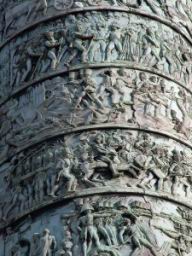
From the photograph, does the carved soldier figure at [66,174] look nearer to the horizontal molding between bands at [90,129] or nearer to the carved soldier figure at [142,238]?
the horizontal molding between bands at [90,129]

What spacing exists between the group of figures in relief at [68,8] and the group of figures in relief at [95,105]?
55 centimetres

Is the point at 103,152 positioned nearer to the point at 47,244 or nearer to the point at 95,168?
the point at 95,168

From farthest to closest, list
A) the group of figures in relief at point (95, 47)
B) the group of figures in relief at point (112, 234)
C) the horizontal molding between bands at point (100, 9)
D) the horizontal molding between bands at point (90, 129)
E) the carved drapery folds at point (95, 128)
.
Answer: the horizontal molding between bands at point (100, 9)
the group of figures in relief at point (95, 47)
the horizontal molding between bands at point (90, 129)
the carved drapery folds at point (95, 128)
the group of figures in relief at point (112, 234)

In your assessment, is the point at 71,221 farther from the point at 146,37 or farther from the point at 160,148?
the point at 146,37

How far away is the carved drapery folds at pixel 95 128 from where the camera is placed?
9.27 metres

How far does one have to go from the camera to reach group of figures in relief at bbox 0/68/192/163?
9766 millimetres

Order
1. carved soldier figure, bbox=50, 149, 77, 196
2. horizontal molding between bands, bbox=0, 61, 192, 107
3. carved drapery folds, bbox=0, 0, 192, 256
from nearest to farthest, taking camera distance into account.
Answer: carved drapery folds, bbox=0, 0, 192, 256
carved soldier figure, bbox=50, 149, 77, 196
horizontal molding between bands, bbox=0, 61, 192, 107

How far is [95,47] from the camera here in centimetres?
1015

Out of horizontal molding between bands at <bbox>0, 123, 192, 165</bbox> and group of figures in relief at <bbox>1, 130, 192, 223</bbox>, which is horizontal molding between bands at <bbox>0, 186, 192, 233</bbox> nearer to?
group of figures in relief at <bbox>1, 130, 192, 223</bbox>

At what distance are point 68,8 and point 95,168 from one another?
4.35 ft

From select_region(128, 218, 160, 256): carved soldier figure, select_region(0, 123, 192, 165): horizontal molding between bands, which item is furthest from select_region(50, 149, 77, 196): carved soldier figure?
select_region(128, 218, 160, 256): carved soldier figure

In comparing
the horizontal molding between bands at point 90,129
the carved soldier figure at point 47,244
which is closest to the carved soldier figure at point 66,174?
the horizontal molding between bands at point 90,129

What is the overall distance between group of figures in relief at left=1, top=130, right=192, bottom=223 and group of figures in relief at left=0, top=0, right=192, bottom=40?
1.07 meters

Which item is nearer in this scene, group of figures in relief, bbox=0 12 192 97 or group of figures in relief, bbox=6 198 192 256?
group of figures in relief, bbox=6 198 192 256
